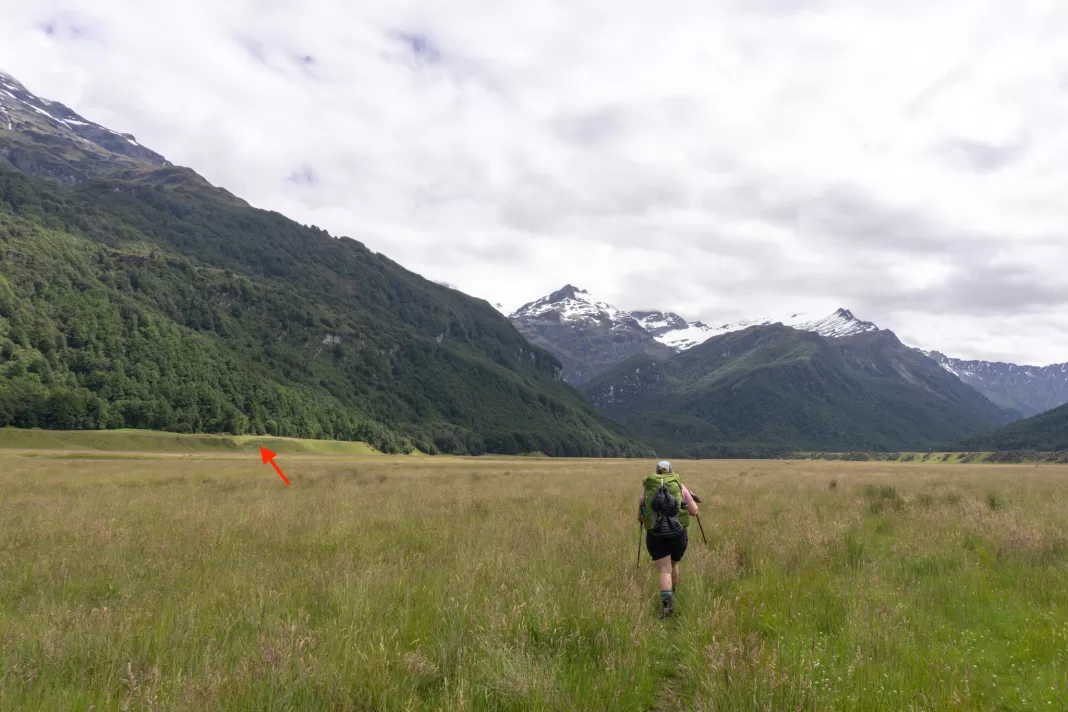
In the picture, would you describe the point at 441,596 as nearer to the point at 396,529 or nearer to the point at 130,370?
the point at 396,529

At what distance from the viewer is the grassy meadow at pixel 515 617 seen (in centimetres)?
397

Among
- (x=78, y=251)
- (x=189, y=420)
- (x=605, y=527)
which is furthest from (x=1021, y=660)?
(x=78, y=251)

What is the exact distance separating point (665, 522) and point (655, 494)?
15.0 inches

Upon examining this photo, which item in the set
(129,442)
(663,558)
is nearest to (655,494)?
(663,558)

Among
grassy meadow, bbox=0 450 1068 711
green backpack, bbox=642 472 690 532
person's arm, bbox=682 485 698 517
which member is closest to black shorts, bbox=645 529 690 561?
green backpack, bbox=642 472 690 532

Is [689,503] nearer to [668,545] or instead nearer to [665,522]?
[665,522]

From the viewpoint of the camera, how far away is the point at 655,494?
7.18m

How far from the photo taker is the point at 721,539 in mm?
10953

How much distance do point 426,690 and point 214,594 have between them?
336 centimetres

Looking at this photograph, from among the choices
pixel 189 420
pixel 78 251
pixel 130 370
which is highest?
pixel 78 251

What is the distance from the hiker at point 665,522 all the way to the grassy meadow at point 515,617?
1.12 feet

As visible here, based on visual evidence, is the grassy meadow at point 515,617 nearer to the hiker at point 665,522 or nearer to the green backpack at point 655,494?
the hiker at point 665,522

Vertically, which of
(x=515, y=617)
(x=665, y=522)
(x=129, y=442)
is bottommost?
(x=129, y=442)

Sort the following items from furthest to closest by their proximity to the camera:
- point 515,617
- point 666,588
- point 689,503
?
point 689,503
point 666,588
point 515,617
